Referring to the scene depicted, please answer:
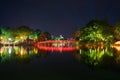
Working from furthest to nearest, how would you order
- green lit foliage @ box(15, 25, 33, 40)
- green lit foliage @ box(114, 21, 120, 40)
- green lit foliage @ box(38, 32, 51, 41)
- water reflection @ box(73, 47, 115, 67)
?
1. green lit foliage @ box(38, 32, 51, 41)
2. green lit foliage @ box(15, 25, 33, 40)
3. green lit foliage @ box(114, 21, 120, 40)
4. water reflection @ box(73, 47, 115, 67)

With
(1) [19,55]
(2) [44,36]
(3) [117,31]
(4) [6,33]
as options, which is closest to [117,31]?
(3) [117,31]

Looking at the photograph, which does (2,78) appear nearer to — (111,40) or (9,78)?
(9,78)

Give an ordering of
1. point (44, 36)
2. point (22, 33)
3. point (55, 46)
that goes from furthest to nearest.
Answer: point (44, 36), point (55, 46), point (22, 33)

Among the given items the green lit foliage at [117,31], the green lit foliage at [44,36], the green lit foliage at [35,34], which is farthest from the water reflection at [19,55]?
the green lit foliage at [44,36]

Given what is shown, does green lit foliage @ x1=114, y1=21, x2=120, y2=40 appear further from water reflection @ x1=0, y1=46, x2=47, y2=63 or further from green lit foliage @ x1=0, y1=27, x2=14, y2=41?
green lit foliage @ x1=0, y1=27, x2=14, y2=41

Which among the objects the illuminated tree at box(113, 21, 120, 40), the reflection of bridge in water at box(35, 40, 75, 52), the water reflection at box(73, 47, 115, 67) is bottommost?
the water reflection at box(73, 47, 115, 67)

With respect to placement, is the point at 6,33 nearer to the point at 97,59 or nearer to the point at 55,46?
the point at 55,46

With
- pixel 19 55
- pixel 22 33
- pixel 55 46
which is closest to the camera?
pixel 19 55

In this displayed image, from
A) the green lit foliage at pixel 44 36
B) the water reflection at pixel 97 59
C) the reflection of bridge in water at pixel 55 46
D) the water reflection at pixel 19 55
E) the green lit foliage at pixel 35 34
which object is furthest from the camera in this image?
the green lit foliage at pixel 44 36

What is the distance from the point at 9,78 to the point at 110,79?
6940mm

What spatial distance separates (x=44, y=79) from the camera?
58.7 ft

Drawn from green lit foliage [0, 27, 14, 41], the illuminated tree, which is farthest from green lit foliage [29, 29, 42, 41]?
the illuminated tree

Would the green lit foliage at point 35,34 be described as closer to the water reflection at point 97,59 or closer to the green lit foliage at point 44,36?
the green lit foliage at point 44,36

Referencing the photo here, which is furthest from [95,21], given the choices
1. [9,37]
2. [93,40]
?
[9,37]
